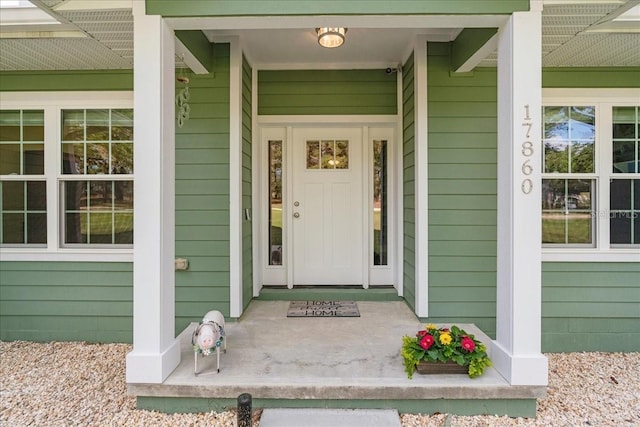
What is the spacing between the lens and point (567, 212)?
3.66m

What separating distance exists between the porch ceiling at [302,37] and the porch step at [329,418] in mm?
2368

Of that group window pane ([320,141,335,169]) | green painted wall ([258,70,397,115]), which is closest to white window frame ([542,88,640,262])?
green painted wall ([258,70,397,115])

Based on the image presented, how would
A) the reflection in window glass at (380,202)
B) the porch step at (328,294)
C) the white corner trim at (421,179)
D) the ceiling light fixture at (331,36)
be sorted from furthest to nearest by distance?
the reflection in window glass at (380,202)
the porch step at (328,294)
the white corner trim at (421,179)
the ceiling light fixture at (331,36)

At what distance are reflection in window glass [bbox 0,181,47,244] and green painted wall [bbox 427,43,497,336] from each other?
383 cm

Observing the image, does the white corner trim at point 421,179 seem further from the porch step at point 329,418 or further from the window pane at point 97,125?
the window pane at point 97,125

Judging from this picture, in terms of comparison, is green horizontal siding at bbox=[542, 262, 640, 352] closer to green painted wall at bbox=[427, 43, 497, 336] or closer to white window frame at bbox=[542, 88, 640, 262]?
white window frame at bbox=[542, 88, 640, 262]

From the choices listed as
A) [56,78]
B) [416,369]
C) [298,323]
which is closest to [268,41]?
[56,78]

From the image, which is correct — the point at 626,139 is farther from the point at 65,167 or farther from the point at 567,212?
the point at 65,167

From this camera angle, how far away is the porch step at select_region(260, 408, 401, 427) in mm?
2119

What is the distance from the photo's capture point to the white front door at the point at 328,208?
4211mm

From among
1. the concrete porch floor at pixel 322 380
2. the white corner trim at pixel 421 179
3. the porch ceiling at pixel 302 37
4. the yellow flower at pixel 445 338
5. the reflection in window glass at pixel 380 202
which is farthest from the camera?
the reflection in window glass at pixel 380 202

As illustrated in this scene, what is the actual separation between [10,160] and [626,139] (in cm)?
608

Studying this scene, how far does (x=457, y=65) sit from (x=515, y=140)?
1.42 metres

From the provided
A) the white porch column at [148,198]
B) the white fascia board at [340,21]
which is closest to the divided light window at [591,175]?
the white fascia board at [340,21]
